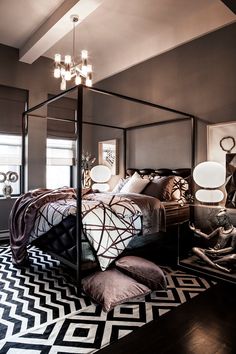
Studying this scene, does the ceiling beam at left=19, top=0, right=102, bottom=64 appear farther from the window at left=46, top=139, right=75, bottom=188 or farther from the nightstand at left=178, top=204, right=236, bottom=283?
the nightstand at left=178, top=204, right=236, bottom=283

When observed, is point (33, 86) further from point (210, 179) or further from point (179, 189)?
point (210, 179)

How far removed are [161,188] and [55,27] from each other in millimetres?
2644

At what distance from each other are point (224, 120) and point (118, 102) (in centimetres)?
231

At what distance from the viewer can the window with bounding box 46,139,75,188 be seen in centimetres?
516

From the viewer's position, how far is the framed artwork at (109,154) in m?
5.07

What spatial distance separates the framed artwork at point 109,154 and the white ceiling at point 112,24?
1.53m

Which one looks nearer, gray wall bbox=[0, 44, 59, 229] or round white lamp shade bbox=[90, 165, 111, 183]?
gray wall bbox=[0, 44, 59, 229]

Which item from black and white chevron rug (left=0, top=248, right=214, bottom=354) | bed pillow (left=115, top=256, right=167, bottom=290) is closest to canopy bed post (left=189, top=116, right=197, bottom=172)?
black and white chevron rug (left=0, top=248, right=214, bottom=354)

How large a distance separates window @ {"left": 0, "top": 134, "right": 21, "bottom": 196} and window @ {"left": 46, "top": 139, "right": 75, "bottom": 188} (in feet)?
1.92

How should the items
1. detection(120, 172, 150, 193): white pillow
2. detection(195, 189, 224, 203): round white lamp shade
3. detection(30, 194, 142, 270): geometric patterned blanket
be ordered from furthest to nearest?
detection(120, 172, 150, 193): white pillow < detection(195, 189, 224, 203): round white lamp shade < detection(30, 194, 142, 270): geometric patterned blanket

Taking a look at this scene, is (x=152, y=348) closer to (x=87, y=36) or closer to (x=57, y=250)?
(x=57, y=250)

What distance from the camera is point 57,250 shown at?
288cm

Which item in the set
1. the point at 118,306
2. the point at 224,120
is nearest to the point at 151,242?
the point at 118,306

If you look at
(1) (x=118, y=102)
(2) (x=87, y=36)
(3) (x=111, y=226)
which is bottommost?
(3) (x=111, y=226)
